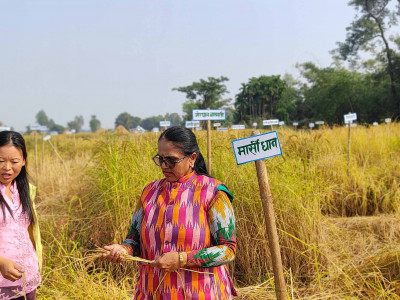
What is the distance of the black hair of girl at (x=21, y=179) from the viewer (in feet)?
5.54

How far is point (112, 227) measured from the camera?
3213 millimetres

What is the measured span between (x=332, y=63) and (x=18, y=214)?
87.7ft

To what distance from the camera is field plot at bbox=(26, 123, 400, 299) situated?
2.48m

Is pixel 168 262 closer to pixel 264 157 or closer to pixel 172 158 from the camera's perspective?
pixel 172 158

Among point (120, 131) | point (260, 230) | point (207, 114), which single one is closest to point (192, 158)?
point (260, 230)

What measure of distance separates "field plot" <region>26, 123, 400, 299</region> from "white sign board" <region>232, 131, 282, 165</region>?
755 mm

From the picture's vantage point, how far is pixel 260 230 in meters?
2.78

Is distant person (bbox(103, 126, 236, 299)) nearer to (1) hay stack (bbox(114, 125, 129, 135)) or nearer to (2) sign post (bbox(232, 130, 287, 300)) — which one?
(2) sign post (bbox(232, 130, 287, 300))

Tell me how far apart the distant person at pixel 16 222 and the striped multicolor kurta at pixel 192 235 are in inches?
25.2

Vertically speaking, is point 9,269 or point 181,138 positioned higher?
point 181,138

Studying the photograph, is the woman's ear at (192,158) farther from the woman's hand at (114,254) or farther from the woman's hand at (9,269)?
the woman's hand at (9,269)

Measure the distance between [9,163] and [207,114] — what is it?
1.67m

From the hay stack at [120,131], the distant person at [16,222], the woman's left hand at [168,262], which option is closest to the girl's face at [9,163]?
the distant person at [16,222]

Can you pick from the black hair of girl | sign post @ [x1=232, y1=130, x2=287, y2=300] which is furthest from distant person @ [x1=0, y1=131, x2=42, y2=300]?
sign post @ [x1=232, y1=130, x2=287, y2=300]
